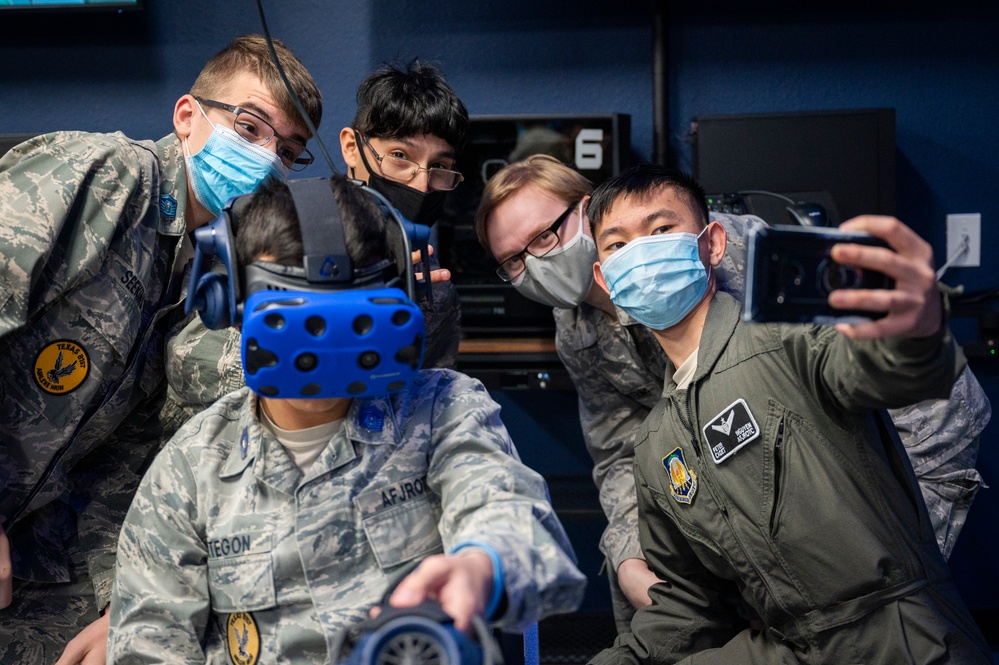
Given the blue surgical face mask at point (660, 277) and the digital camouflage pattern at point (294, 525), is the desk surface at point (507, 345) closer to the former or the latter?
the blue surgical face mask at point (660, 277)

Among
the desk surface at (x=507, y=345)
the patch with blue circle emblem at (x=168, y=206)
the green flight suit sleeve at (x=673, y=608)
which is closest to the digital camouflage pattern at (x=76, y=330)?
the patch with blue circle emblem at (x=168, y=206)

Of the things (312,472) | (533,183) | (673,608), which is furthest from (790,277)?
(533,183)

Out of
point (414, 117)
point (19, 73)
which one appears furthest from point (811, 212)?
point (19, 73)

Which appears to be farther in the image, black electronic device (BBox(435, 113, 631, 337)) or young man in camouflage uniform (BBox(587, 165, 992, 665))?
black electronic device (BBox(435, 113, 631, 337))

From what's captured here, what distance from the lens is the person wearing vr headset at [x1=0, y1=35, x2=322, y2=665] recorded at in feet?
5.19

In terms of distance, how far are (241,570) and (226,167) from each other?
926 millimetres

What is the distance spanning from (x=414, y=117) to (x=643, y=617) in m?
1.18

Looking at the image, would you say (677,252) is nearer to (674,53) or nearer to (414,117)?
(414,117)

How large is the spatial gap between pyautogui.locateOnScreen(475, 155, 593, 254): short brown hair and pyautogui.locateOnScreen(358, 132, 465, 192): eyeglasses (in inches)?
12.1

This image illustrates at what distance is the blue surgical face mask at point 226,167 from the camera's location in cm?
185

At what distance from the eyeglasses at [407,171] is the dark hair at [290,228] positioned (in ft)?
2.76

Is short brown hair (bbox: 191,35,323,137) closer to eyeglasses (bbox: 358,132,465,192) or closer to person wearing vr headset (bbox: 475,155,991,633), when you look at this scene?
eyeglasses (bbox: 358,132,465,192)

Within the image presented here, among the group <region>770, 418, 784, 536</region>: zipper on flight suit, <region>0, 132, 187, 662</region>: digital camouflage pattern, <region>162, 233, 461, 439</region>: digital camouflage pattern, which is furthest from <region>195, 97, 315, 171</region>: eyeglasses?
<region>770, 418, 784, 536</region>: zipper on flight suit

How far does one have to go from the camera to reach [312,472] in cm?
126
